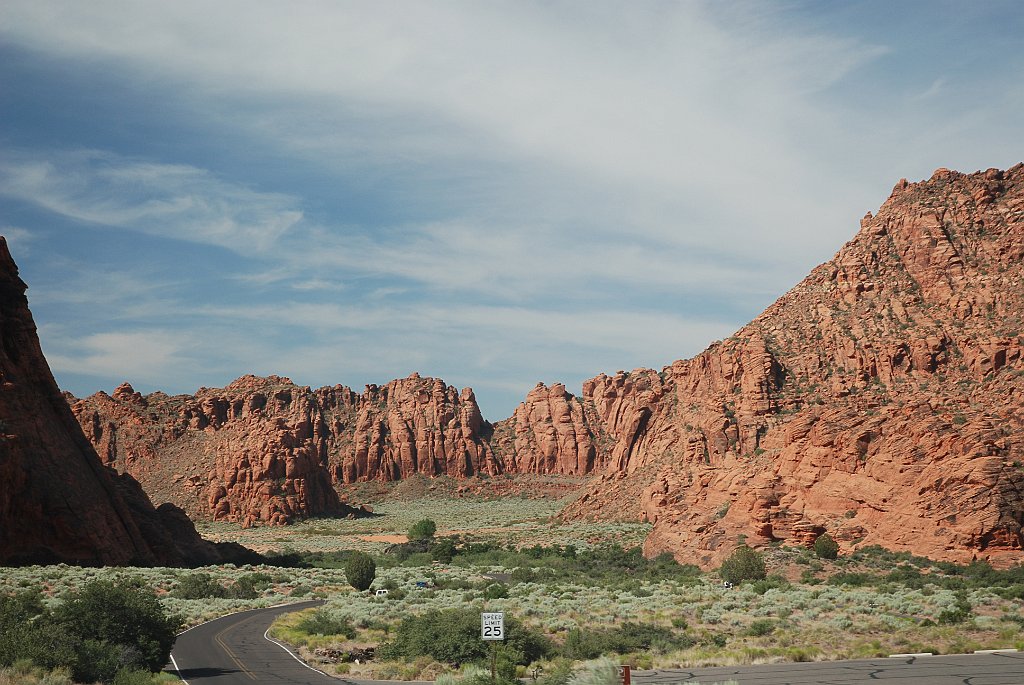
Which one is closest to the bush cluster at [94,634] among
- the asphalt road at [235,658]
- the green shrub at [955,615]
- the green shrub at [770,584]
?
the asphalt road at [235,658]

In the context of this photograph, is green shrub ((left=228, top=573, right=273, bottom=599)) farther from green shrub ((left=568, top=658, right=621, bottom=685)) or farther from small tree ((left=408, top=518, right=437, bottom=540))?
green shrub ((left=568, top=658, right=621, bottom=685))

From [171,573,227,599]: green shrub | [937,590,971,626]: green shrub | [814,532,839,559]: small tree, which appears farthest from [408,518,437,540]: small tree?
[937,590,971,626]: green shrub

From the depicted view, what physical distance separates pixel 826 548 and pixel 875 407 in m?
13.7

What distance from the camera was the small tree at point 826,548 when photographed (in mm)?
48147

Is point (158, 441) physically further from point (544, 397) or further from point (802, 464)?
point (802, 464)

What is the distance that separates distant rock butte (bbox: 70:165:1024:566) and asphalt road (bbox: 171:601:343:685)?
2926 cm

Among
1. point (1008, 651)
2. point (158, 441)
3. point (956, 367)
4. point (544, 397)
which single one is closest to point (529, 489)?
point (544, 397)

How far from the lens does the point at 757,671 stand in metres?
25.3

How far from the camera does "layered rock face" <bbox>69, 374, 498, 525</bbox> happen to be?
115750mm

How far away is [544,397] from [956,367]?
392 ft

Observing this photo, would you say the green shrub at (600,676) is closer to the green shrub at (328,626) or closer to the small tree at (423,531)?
the green shrub at (328,626)

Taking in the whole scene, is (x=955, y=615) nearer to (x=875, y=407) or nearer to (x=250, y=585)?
(x=875, y=407)

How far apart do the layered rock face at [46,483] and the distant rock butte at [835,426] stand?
118 feet

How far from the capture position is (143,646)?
26.2m
